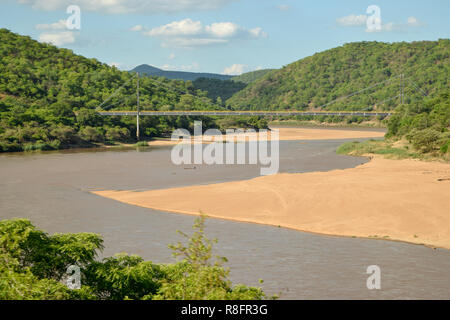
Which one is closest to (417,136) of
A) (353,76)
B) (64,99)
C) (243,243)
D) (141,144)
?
(243,243)

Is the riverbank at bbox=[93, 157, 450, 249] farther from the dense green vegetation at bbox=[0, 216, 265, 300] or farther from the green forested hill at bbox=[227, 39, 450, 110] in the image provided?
the green forested hill at bbox=[227, 39, 450, 110]

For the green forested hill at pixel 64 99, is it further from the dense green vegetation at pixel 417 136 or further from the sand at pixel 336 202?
the sand at pixel 336 202

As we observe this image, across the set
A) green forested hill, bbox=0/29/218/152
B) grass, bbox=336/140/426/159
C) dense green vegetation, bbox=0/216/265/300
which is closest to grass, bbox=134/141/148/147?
green forested hill, bbox=0/29/218/152

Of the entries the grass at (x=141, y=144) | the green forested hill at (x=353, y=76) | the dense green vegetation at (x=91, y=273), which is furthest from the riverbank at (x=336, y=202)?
the green forested hill at (x=353, y=76)

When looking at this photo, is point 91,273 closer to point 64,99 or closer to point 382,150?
point 382,150
